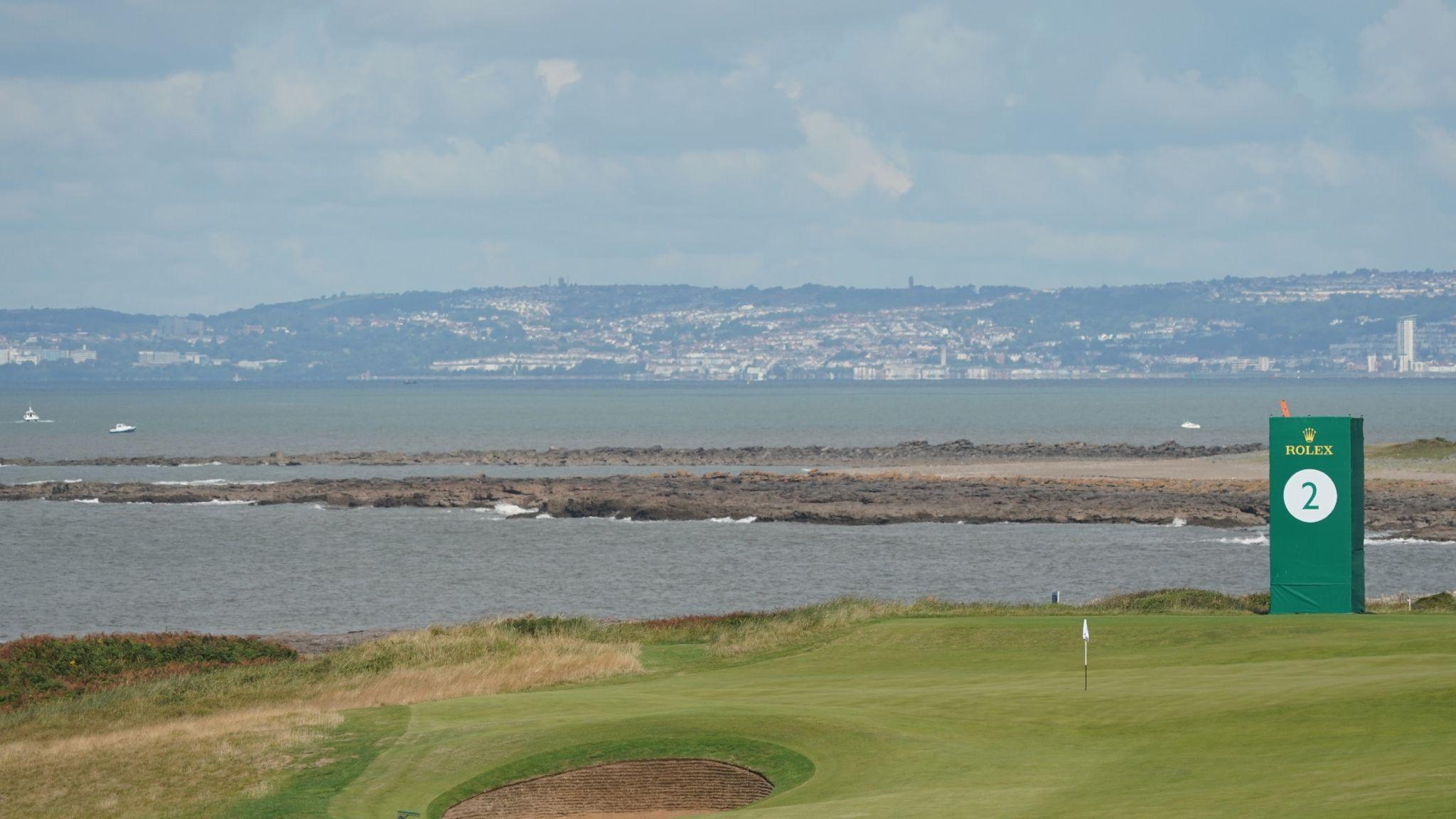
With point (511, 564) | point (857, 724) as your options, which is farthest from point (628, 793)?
point (511, 564)

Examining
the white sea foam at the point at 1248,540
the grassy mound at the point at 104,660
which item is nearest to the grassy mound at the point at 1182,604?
the grassy mound at the point at 104,660

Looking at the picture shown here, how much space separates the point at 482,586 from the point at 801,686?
31.7m

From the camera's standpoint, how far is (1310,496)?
1123 inches

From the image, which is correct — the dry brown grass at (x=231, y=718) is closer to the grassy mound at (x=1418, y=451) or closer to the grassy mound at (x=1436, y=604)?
the grassy mound at (x=1436, y=604)

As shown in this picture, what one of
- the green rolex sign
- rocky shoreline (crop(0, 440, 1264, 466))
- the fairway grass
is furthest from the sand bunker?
rocky shoreline (crop(0, 440, 1264, 466))

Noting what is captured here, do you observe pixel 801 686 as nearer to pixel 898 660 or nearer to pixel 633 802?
pixel 898 660

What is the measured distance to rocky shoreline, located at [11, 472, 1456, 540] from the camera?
224 ft

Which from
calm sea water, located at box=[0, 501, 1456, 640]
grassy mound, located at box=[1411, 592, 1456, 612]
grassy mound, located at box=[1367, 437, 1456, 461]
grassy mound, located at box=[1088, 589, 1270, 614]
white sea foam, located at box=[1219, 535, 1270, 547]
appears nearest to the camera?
grassy mound, located at box=[1088, 589, 1270, 614]

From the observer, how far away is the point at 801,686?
878 inches

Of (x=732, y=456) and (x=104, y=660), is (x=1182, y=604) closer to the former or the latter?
(x=104, y=660)

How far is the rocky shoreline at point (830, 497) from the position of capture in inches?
2685

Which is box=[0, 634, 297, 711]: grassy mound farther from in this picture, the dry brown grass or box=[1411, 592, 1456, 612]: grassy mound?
box=[1411, 592, 1456, 612]: grassy mound

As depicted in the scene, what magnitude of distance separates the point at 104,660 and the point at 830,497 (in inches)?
1972

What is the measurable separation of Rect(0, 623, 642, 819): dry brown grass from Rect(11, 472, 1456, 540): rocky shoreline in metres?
41.8
